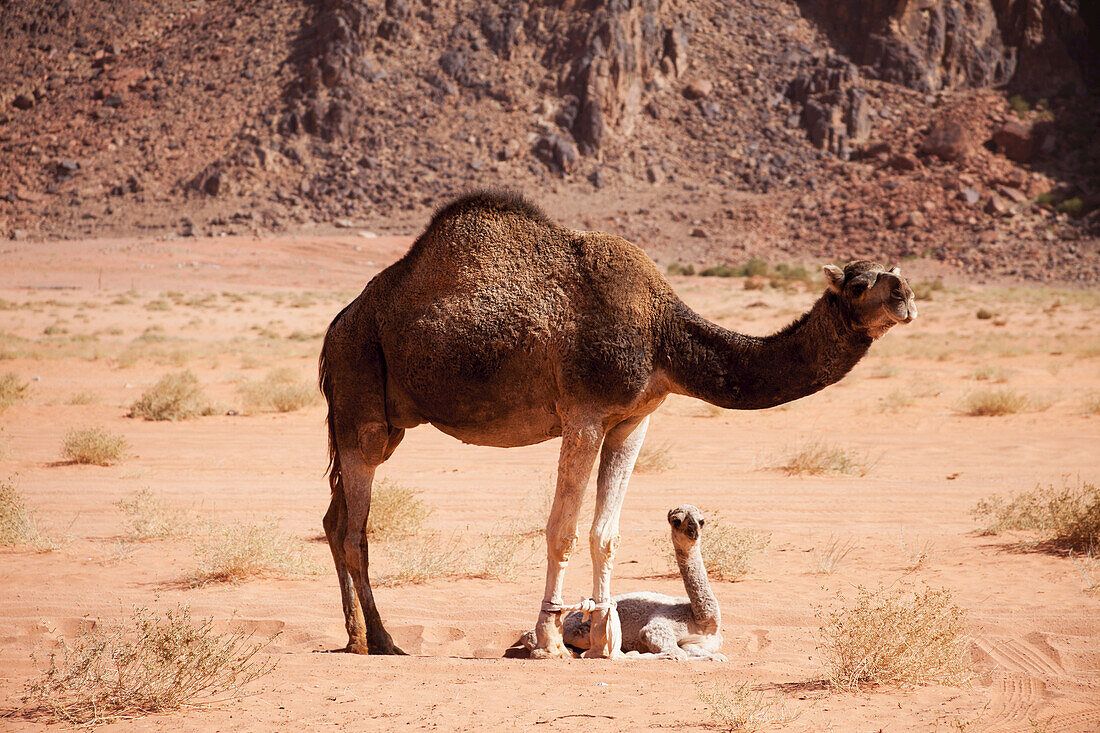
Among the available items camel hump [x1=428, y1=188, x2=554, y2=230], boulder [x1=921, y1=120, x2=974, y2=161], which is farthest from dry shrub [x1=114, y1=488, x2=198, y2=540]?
boulder [x1=921, y1=120, x2=974, y2=161]

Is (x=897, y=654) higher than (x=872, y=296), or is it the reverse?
(x=872, y=296)

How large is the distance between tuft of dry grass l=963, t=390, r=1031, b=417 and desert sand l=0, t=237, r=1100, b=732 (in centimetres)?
36

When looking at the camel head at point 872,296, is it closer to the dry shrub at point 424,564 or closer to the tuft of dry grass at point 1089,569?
the tuft of dry grass at point 1089,569

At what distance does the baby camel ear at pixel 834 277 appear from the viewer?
543cm

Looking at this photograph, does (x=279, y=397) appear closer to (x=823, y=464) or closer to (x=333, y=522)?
(x=823, y=464)

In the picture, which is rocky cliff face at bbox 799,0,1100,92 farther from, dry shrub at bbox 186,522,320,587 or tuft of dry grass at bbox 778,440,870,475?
dry shrub at bbox 186,522,320,587

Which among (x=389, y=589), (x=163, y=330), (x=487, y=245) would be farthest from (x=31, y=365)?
(x=487, y=245)

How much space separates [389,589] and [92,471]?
6565 millimetres

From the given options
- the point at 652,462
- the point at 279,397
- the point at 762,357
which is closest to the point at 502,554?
the point at 762,357

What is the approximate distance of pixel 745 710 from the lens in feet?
16.5

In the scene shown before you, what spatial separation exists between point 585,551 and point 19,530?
5.38m

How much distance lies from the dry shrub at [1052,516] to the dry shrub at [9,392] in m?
16.1

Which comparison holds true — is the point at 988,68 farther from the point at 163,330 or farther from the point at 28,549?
the point at 28,549

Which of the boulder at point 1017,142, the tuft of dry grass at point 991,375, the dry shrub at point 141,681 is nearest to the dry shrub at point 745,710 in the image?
the dry shrub at point 141,681
